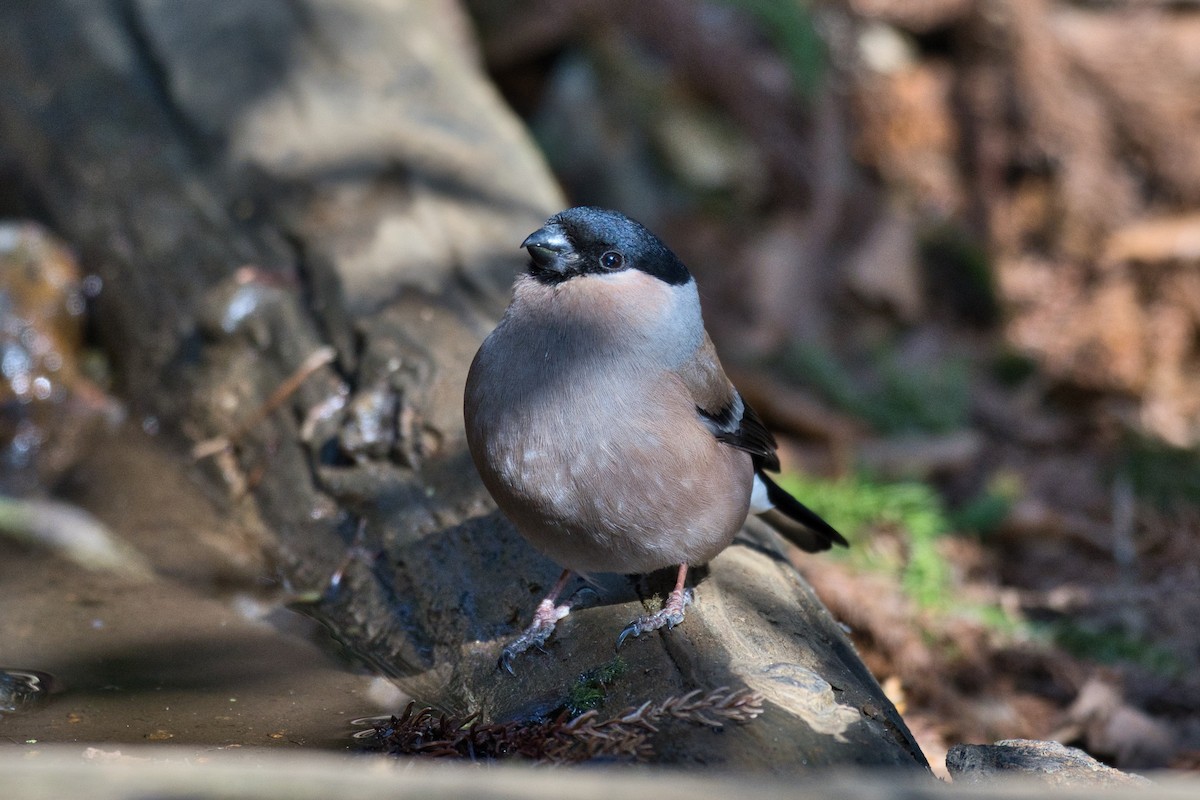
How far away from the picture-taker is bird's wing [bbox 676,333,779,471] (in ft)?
11.3

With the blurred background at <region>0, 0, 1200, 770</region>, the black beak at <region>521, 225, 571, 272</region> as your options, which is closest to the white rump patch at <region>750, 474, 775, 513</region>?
the black beak at <region>521, 225, 571, 272</region>

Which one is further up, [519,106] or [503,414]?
[519,106]

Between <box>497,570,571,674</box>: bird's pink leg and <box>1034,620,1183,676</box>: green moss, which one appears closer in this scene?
<box>497,570,571,674</box>: bird's pink leg

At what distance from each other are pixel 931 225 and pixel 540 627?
5.90 m

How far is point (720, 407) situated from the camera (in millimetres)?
3557

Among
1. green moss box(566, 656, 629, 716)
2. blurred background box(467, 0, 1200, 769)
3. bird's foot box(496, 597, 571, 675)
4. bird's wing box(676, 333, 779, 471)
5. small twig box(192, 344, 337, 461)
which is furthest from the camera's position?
blurred background box(467, 0, 1200, 769)

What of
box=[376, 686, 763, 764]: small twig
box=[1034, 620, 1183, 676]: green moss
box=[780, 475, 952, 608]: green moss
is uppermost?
box=[376, 686, 763, 764]: small twig

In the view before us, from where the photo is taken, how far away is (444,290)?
15.4 feet

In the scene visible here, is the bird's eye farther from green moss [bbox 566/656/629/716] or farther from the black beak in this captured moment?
green moss [bbox 566/656/629/716]

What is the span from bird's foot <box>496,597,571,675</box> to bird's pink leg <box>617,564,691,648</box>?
0.24 m

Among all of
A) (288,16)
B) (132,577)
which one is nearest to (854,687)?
(132,577)

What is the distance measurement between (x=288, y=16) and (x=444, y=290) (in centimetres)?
Answer: 210

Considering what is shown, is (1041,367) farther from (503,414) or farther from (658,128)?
(503,414)

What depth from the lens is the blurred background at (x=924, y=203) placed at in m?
6.53
